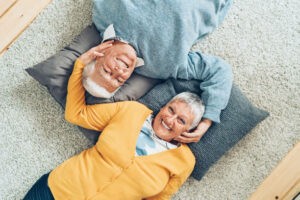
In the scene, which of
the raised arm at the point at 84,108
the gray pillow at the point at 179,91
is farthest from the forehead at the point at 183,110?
the raised arm at the point at 84,108

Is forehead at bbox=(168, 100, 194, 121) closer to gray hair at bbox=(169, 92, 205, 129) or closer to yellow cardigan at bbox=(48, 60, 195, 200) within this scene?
gray hair at bbox=(169, 92, 205, 129)

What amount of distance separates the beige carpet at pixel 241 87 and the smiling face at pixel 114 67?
0.28 m

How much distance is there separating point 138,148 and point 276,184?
1.58 feet

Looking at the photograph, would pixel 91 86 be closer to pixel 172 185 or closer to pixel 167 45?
pixel 167 45

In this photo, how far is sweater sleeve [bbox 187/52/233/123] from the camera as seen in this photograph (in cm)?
140

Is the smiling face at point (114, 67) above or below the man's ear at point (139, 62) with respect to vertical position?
above

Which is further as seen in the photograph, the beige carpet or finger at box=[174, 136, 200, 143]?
the beige carpet

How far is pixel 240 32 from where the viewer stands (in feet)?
5.17

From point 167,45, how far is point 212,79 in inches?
7.8

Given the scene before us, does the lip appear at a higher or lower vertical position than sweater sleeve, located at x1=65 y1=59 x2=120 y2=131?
lower

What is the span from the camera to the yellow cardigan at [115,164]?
1.38 metres

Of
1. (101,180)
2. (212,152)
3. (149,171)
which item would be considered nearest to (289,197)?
(212,152)

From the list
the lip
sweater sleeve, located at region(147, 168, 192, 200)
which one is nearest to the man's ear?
the lip

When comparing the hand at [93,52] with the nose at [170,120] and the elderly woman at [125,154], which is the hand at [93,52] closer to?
the elderly woman at [125,154]
